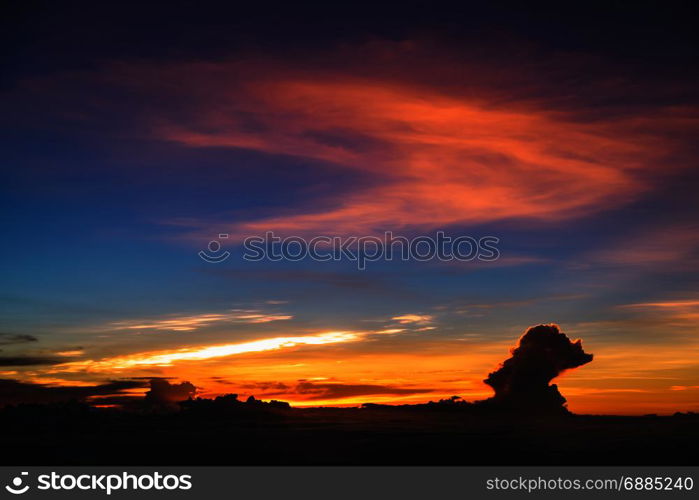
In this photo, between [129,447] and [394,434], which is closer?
[129,447]

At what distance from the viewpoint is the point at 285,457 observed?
94.1 meters

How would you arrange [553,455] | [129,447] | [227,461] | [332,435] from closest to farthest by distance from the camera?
[227,461] → [553,455] → [129,447] → [332,435]

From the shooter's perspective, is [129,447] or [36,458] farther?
[129,447]

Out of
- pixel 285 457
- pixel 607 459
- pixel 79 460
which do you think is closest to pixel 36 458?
pixel 79 460
